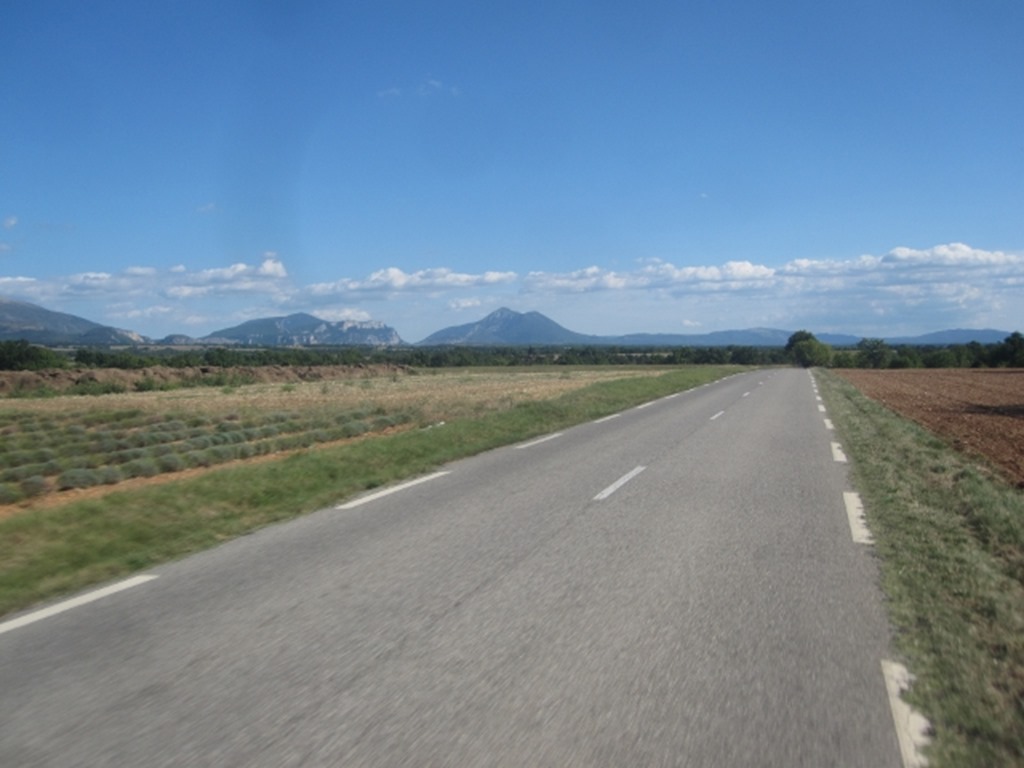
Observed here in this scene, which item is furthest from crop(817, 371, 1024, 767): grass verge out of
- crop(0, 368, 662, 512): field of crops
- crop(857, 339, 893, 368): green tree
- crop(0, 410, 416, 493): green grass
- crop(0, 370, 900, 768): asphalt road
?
crop(857, 339, 893, 368): green tree

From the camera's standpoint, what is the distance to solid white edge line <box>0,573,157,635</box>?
512 cm

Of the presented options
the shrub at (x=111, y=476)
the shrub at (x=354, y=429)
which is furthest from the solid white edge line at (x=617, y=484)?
the shrub at (x=354, y=429)

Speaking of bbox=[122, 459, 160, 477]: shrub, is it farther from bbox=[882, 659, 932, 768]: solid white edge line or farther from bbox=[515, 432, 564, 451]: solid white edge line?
bbox=[882, 659, 932, 768]: solid white edge line

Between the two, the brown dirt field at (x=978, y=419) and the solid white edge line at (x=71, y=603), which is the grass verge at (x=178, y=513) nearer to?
the solid white edge line at (x=71, y=603)

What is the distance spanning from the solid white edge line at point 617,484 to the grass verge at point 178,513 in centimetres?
306

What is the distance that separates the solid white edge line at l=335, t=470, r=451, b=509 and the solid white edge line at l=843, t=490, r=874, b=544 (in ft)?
17.1

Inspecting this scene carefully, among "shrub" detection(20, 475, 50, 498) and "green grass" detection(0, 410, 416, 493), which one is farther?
"green grass" detection(0, 410, 416, 493)

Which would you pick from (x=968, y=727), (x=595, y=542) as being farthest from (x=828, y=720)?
(x=595, y=542)

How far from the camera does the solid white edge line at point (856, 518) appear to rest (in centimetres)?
725

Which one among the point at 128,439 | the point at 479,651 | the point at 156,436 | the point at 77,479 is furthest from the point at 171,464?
the point at 479,651

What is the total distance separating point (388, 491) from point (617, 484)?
2909mm

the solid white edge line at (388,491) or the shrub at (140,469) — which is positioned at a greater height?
the solid white edge line at (388,491)

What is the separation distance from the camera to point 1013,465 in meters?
A: 12.7

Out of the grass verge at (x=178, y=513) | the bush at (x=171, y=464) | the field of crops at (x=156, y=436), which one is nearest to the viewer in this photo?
the grass verge at (x=178, y=513)
